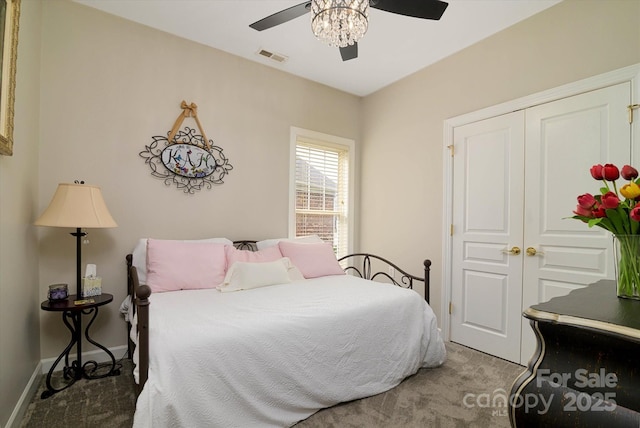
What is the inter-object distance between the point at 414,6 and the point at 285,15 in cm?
74

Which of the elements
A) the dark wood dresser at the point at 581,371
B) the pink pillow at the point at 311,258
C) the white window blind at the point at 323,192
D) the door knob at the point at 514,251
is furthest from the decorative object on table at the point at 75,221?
the door knob at the point at 514,251

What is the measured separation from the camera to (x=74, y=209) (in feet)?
6.70

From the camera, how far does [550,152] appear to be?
243 centimetres

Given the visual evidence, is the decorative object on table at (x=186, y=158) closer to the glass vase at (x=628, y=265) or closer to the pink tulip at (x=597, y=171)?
the pink tulip at (x=597, y=171)

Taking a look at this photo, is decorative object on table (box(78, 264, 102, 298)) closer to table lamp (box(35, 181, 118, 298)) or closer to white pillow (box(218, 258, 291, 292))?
table lamp (box(35, 181, 118, 298))

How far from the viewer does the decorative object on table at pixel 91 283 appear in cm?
A: 223

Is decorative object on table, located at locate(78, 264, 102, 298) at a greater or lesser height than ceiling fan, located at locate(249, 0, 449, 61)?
lesser

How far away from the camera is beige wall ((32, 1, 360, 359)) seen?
237 cm

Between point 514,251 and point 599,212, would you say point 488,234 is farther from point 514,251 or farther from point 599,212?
point 599,212

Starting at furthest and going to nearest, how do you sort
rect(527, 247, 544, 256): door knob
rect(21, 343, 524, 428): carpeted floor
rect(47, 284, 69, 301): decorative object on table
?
rect(527, 247, 544, 256): door knob, rect(47, 284, 69, 301): decorative object on table, rect(21, 343, 524, 428): carpeted floor

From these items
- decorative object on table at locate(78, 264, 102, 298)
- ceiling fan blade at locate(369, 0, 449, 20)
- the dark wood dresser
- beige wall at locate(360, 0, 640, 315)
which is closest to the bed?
decorative object on table at locate(78, 264, 102, 298)

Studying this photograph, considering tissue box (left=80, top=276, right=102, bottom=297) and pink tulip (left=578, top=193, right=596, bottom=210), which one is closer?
pink tulip (left=578, top=193, right=596, bottom=210)

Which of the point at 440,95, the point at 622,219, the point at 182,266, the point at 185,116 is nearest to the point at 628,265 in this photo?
the point at 622,219

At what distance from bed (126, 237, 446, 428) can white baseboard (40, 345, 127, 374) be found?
0.55 metres
